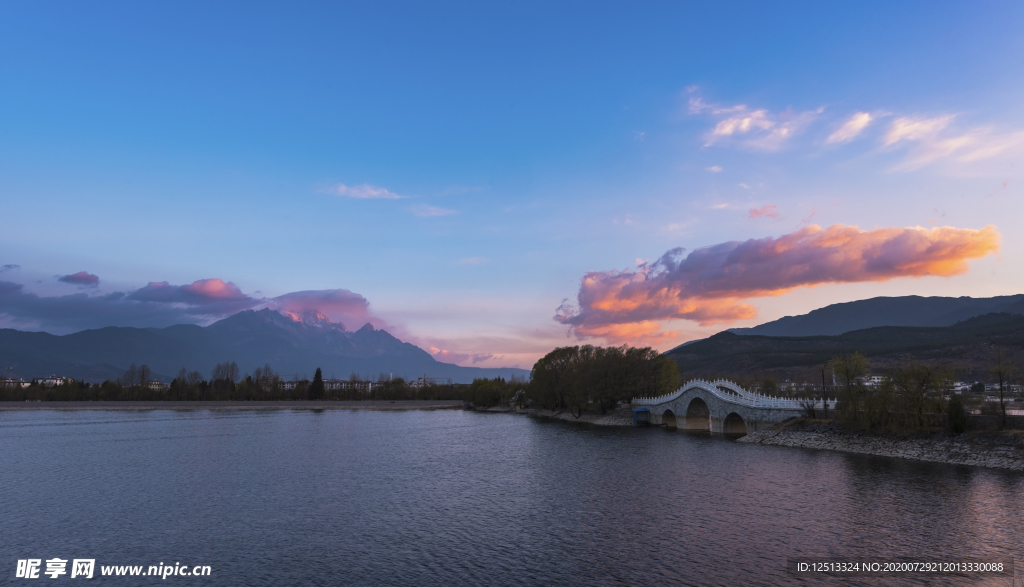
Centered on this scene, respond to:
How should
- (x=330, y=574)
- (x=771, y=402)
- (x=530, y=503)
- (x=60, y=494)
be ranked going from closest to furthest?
1. (x=330, y=574)
2. (x=530, y=503)
3. (x=60, y=494)
4. (x=771, y=402)

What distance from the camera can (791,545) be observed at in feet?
98.7

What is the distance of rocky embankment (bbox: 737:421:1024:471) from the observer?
171 feet

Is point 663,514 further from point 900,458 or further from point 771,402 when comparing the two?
point 771,402

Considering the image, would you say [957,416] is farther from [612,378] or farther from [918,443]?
[612,378]

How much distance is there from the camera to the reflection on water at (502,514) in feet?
91.5

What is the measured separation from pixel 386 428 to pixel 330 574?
92186 millimetres

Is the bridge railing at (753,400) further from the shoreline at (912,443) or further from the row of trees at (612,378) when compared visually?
the row of trees at (612,378)

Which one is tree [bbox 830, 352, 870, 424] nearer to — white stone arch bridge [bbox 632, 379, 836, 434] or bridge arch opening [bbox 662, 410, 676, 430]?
white stone arch bridge [bbox 632, 379, 836, 434]

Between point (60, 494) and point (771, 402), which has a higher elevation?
point (771, 402)

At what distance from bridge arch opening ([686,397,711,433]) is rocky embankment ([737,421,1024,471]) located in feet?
86.8

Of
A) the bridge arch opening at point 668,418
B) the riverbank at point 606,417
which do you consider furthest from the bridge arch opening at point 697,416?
the riverbank at point 606,417

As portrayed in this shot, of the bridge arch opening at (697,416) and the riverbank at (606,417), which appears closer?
the bridge arch opening at (697,416)

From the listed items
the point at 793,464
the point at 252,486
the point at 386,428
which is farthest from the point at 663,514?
the point at 386,428

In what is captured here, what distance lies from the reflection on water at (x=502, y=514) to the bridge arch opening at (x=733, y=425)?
83.8ft
